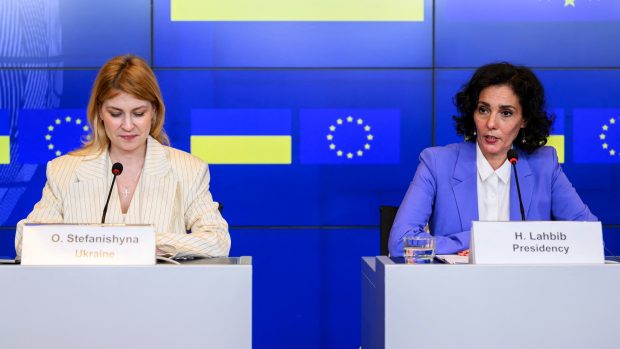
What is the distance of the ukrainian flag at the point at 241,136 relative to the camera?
3695 millimetres

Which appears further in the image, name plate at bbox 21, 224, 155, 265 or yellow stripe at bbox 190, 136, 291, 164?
yellow stripe at bbox 190, 136, 291, 164

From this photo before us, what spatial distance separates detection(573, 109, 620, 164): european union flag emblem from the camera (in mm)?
3760

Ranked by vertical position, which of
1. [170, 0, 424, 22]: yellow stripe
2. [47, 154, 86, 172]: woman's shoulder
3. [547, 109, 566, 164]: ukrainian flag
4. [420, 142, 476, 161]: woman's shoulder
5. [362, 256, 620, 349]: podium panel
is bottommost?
[362, 256, 620, 349]: podium panel

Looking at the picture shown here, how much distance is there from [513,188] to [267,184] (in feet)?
4.38

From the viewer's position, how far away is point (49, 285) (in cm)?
179

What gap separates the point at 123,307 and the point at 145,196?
851mm

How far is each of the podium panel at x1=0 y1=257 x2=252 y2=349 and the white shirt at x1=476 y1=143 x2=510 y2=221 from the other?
122 centimetres

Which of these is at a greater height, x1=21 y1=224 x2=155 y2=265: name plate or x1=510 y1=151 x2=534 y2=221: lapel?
x1=510 y1=151 x2=534 y2=221: lapel

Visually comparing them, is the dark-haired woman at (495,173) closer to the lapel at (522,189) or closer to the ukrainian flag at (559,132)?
the lapel at (522,189)

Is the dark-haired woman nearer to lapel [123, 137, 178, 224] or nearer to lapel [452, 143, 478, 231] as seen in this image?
lapel [452, 143, 478, 231]

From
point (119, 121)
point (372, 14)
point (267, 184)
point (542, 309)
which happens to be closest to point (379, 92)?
point (372, 14)

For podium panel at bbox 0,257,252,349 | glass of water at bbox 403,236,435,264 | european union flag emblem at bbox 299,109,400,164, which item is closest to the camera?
podium panel at bbox 0,257,252,349

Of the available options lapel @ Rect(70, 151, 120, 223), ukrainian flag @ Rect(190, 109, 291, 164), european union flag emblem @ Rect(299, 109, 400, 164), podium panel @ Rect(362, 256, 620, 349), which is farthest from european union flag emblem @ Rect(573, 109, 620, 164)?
lapel @ Rect(70, 151, 120, 223)

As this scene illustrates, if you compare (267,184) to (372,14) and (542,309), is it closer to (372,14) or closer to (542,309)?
(372,14)
